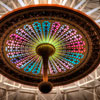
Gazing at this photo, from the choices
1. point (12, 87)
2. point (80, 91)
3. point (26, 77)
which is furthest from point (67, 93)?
point (26, 77)

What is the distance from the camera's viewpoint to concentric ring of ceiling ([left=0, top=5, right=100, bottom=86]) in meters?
10.1

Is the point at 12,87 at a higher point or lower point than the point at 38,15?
lower

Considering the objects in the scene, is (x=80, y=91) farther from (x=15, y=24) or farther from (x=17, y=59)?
(x=15, y=24)

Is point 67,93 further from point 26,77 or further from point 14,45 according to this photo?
point 14,45

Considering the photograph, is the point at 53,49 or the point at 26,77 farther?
the point at 26,77

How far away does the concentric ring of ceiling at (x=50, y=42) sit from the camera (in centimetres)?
1006

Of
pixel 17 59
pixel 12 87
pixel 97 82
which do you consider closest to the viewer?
pixel 17 59

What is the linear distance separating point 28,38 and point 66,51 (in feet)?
9.19

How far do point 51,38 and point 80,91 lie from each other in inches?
550

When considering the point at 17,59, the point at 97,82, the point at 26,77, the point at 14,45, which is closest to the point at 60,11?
the point at 14,45

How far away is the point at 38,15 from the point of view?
10.1m

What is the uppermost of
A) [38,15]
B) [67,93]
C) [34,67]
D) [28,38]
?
[38,15]

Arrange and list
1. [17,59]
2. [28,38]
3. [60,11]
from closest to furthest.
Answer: [60,11] < [28,38] < [17,59]

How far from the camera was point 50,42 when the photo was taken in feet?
38.9
